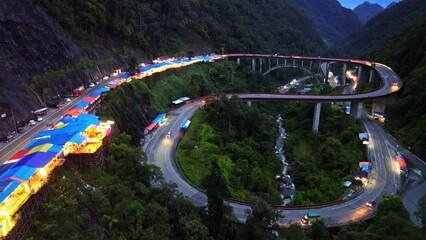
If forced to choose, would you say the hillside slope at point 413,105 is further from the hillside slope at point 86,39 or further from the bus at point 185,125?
the hillside slope at point 86,39

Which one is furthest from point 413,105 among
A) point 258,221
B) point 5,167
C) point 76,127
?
point 5,167

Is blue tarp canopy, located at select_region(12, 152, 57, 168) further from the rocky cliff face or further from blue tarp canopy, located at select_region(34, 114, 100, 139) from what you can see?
the rocky cliff face

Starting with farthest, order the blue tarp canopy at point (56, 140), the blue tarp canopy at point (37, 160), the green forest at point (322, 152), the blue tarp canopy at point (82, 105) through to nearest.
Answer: the green forest at point (322, 152) < the blue tarp canopy at point (82, 105) < the blue tarp canopy at point (56, 140) < the blue tarp canopy at point (37, 160)

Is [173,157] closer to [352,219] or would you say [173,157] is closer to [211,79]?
[352,219]

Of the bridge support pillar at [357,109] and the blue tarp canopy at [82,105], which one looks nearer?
the blue tarp canopy at [82,105]

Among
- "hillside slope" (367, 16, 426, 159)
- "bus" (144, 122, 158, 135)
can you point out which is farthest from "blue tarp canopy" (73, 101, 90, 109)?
"hillside slope" (367, 16, 426, 159)

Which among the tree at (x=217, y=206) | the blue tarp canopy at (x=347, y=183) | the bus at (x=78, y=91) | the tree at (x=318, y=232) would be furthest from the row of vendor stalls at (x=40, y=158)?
the blue tarp canopy at (x=347, y=183)

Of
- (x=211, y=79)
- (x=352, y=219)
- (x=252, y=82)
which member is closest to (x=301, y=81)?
(x=252, y=82)
